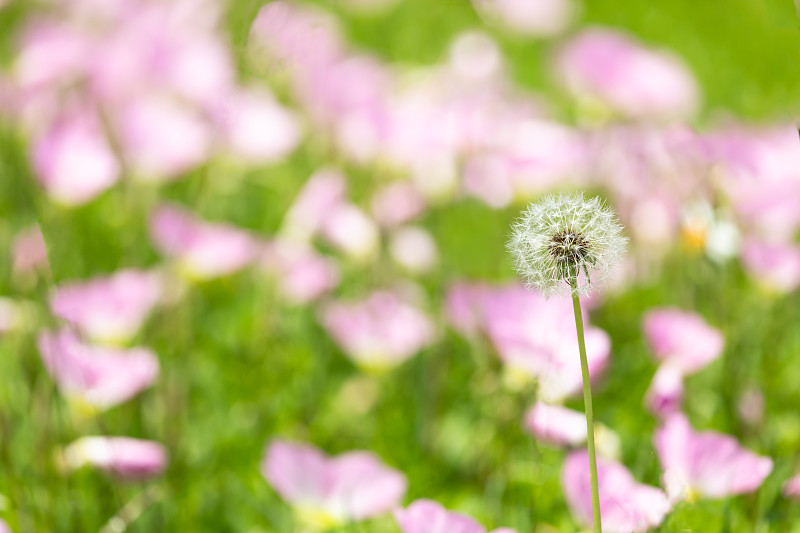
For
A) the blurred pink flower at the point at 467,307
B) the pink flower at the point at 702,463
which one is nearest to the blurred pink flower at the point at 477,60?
the blurred pink flower at the point at 467,307

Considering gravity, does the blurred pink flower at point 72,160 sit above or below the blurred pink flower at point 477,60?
below

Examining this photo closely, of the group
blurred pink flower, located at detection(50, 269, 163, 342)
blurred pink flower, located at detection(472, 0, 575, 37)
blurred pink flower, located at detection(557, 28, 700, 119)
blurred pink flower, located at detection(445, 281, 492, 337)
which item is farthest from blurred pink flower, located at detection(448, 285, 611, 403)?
blurred pink flower, located at detection(472, 0, 575, 37)

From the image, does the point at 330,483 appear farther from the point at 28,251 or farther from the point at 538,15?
the point at 538,15

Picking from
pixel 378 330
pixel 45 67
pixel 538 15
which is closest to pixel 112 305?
pixel 378 330

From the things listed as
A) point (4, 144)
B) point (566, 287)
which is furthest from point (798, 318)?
point (4, 144)

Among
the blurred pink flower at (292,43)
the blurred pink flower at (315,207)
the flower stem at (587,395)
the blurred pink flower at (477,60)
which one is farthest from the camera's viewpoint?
the blurred pink flower at (477,60)

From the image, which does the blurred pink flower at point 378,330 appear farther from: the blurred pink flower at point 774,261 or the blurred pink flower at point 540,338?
the blurred pink flower at point 774,261

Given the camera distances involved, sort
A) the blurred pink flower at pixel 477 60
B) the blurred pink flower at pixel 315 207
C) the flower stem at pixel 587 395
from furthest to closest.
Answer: the blurred pink flower at pixel 477 60
the blurred pink flower at pixel 315 207
the flower stem at pixel 587 395
